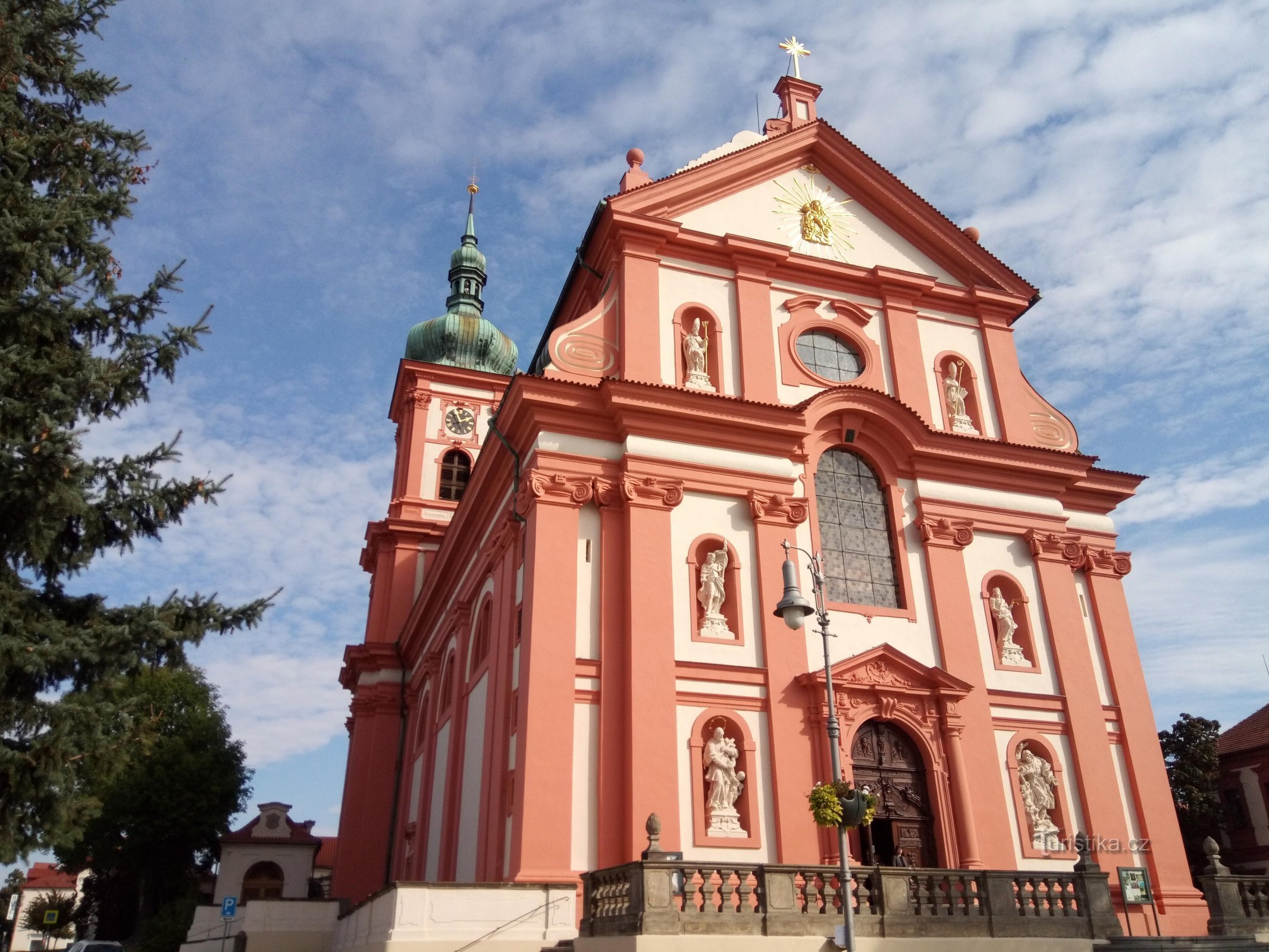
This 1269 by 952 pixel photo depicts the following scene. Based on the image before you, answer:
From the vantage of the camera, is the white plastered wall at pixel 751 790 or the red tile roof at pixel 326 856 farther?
the red tile roof at pixel 326 856

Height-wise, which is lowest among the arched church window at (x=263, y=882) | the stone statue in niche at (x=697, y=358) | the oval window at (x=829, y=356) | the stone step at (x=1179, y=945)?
the stone step at (x=1179, y=945)

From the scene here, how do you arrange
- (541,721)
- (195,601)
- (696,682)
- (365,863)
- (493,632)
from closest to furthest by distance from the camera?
(195,601) < (541,721) < (696,682) < (493,632) < (365,863)

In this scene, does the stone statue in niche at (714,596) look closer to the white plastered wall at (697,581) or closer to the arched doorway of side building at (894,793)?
the white plastered wall at (697,581)

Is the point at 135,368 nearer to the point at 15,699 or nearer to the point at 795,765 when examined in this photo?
the point at 15,699

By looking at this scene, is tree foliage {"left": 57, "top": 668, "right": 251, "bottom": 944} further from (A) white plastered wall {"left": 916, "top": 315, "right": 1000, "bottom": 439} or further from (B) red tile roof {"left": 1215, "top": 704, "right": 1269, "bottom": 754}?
(B) red tile roof {"left": 1215, "top": 704, "right": 1269, "bottom": 754}

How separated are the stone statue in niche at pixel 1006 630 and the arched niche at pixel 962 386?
3.73 metres

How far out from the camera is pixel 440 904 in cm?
1316

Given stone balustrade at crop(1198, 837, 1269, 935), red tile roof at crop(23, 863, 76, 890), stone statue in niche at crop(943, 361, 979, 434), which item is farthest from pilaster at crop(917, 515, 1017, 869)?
red tile roof at crop(23, 863, 76, 890)

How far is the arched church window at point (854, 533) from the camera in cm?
1864

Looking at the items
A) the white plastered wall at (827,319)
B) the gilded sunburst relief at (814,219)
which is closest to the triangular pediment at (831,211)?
the gilded sunburst relief at (814,219)

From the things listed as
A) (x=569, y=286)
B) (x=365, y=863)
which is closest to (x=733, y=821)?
(x=569, y=286)

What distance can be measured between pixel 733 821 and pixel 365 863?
1611 cm

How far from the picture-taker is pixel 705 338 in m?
20.2

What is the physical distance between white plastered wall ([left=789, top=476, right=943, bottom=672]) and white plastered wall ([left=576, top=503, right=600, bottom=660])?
3.35m
